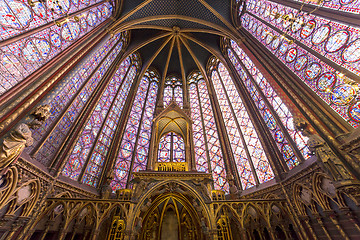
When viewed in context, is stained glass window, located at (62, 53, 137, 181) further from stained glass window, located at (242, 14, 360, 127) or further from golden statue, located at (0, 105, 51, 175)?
stained glass window, located at (242, 14, 360, 127)

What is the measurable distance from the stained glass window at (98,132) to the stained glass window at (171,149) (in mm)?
3840

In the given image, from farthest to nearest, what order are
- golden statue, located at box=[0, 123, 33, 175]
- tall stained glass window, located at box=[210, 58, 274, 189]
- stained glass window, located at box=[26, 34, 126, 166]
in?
tall stained glass window, located at box=[210, 58, 274, 189]
stained glass window, located at box=[26, 34, 126, 166]
golden statue, located at box=[0, 123, 33, 175]

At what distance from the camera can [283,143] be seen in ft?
24.6

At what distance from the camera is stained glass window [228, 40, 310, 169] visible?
679cm

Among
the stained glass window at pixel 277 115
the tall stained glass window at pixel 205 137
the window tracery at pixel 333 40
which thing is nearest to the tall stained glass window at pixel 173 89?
the tall stained glass window at pixel 205 137

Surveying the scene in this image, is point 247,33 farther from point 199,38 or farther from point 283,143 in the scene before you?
point 283,143

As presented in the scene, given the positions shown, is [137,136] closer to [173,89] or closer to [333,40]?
[173,89]

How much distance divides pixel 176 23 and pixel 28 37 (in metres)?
11.9

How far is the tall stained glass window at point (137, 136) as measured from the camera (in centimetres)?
1023

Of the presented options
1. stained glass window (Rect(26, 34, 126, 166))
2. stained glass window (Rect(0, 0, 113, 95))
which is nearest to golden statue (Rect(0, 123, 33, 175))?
stained glass window (Rect(0, 0, 113, 95))

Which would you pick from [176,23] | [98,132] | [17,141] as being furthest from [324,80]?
[176,23]

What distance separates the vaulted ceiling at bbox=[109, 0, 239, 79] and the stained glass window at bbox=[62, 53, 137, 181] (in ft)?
12.1

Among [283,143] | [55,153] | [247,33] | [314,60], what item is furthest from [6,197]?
[247,33]

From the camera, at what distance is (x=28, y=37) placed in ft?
18.6
